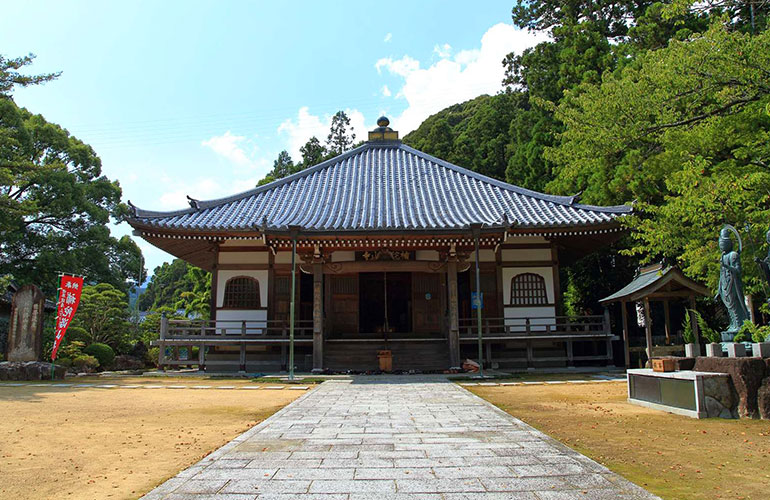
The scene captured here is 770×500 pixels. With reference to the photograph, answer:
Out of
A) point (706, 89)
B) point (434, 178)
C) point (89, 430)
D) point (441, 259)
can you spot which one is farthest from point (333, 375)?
point (706, 89)

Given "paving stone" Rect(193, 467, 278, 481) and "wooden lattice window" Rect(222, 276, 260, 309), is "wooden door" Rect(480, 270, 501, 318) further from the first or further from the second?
"paving stone" Rect(193, 467, 278, 481)

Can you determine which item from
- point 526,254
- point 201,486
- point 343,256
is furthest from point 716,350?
point 343,256

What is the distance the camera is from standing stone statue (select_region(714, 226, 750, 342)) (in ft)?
25.1

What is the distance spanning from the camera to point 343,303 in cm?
1612

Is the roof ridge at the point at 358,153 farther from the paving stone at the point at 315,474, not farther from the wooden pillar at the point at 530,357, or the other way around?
the paving stone at the point at 315,474

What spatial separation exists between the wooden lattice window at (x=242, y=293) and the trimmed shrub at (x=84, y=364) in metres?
4.67

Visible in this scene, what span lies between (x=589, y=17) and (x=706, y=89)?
846 inches

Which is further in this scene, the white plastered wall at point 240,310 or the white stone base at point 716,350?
the white plastered wall at point 240,310

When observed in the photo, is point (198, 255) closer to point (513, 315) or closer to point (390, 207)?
point (390, 207)

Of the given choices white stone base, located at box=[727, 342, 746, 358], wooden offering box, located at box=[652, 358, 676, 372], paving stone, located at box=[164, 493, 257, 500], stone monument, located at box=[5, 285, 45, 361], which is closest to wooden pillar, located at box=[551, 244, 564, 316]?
wooden offering box, located at box=[652, 358, 676, 372]

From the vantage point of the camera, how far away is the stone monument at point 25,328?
→ 1295cm

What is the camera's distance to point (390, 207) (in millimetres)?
15844

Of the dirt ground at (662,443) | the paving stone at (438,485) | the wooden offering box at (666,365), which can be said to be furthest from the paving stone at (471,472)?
the wooden offering box at (666,365)

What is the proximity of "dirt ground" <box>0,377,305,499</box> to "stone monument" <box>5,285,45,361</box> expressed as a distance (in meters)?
2.68
